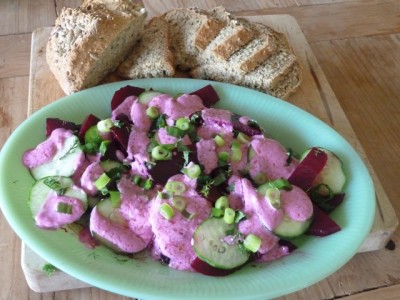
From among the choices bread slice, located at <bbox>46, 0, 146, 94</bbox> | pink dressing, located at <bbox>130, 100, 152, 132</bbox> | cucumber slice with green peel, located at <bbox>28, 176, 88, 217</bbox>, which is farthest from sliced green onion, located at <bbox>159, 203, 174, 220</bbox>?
bread slice, located at <bbox>46, 0, 146, 94</bbox>

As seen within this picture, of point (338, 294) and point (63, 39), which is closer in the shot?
point (338, 294)

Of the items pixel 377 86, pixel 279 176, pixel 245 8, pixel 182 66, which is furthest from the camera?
pixel 245 8

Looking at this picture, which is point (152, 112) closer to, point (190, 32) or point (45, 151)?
point (45, 151)

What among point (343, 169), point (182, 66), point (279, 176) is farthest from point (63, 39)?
point (343, 169)

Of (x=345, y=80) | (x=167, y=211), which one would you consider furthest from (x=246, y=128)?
(x=345, y=80)

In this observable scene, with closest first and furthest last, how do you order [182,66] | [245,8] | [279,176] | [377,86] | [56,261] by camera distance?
[56,261]
[279,176]
[182,66]
[377,86]
[245,8]

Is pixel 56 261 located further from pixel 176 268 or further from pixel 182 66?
pixel 182 66
